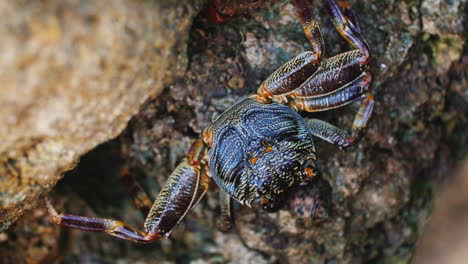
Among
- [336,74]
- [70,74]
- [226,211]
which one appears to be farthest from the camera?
[226,211]

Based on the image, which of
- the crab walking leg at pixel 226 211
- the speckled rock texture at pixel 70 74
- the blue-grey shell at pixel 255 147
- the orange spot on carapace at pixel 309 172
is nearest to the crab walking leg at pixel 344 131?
the blue-grey shell at pixel 255 147

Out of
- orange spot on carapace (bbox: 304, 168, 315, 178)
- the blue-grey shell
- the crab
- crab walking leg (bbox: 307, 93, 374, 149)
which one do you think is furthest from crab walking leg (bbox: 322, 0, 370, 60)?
→ orange spot on carapace (bbox: 304, 168, 315, 178)

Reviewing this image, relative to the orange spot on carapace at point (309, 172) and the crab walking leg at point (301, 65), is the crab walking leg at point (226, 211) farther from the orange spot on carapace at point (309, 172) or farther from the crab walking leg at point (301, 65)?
the crab walking leg at point (301, 65)

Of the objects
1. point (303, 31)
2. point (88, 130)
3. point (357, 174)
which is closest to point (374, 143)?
point (357, 174)

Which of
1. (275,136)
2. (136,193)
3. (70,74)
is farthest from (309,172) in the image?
(70,74)

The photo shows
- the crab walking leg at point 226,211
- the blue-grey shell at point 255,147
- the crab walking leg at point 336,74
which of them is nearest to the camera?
the blue-grey shell at point 255,147

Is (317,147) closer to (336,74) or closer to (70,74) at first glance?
(336,74)

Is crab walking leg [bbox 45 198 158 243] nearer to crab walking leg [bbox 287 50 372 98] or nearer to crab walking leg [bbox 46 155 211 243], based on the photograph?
crab walking leg [bbox 46 155 211 243]
